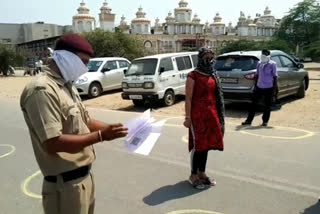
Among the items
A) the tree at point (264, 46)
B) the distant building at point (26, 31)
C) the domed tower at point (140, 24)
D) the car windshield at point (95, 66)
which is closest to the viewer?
the car windshield at point (95, 66)

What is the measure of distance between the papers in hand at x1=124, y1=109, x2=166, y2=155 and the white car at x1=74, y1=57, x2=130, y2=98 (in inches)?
511

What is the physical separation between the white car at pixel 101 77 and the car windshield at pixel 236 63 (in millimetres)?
6535

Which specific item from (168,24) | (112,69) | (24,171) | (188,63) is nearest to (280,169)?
(24,171)

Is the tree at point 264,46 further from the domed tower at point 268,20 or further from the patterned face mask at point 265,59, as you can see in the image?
the patterned face mask at point 265,59

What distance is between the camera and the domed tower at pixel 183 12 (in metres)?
94.6

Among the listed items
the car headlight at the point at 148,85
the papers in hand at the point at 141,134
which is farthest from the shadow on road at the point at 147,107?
the papers in hand at the point at 141,134

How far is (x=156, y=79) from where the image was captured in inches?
493

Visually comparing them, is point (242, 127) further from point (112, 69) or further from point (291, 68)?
point (112, 69)

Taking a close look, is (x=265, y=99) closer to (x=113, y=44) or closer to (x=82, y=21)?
(x=113, y=44)

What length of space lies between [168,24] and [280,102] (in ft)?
275

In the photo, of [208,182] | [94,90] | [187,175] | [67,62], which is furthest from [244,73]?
[67,62]

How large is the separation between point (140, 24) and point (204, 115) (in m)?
85.9

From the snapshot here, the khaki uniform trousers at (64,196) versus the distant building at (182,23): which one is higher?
the distant building at (182,23)

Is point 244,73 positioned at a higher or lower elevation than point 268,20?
lower
